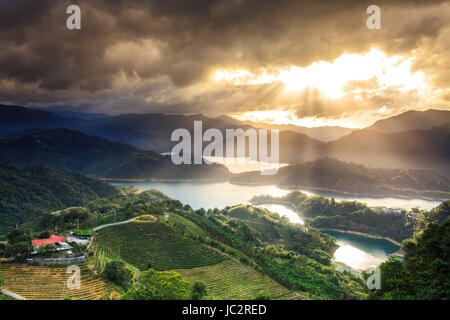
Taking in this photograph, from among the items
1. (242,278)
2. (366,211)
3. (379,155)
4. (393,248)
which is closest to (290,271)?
(242,278)

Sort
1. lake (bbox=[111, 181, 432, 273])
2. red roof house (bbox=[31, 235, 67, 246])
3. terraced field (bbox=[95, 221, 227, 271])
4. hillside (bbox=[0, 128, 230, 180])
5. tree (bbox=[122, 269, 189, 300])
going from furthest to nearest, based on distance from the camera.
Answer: hillside (bbox=[0, 128, 230, 180]) < lake (bbox=[111, 181, 432, 273]) < terraced field (bbox=[95, 221, 227, 271]) < red roof house (bbox=[31, 235, 67, 246]) < tree (bbox=[122, 269, 189, 300])

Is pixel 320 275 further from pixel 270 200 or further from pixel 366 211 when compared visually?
pixel 270 200

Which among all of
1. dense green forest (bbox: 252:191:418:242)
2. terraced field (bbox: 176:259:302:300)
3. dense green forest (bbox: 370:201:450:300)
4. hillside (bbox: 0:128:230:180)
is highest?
hillside (bbox: 0:128:230:180)

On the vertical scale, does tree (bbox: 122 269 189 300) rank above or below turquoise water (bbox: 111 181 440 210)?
above

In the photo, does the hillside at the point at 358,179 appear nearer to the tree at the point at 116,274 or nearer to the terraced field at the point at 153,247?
the terraced field at the point at 153,247

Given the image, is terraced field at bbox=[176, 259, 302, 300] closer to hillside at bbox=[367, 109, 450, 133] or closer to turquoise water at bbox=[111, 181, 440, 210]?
turquoise water at bbox=[111, 181, 440, 210]

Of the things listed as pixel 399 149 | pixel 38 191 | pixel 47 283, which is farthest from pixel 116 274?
pixel 399 149

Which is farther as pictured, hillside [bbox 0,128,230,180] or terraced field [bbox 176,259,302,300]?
hillside [bbox 0,128,230,180]

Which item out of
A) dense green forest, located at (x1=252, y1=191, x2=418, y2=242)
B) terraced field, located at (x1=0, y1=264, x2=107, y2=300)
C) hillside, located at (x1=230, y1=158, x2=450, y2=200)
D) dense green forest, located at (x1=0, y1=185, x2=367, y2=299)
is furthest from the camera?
hillside, located at (x1=230, y1=158, x2=450, y2=200)

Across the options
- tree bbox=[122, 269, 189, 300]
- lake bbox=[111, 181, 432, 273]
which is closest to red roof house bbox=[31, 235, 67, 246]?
tree bbox=[122, 269, 189, 300]
